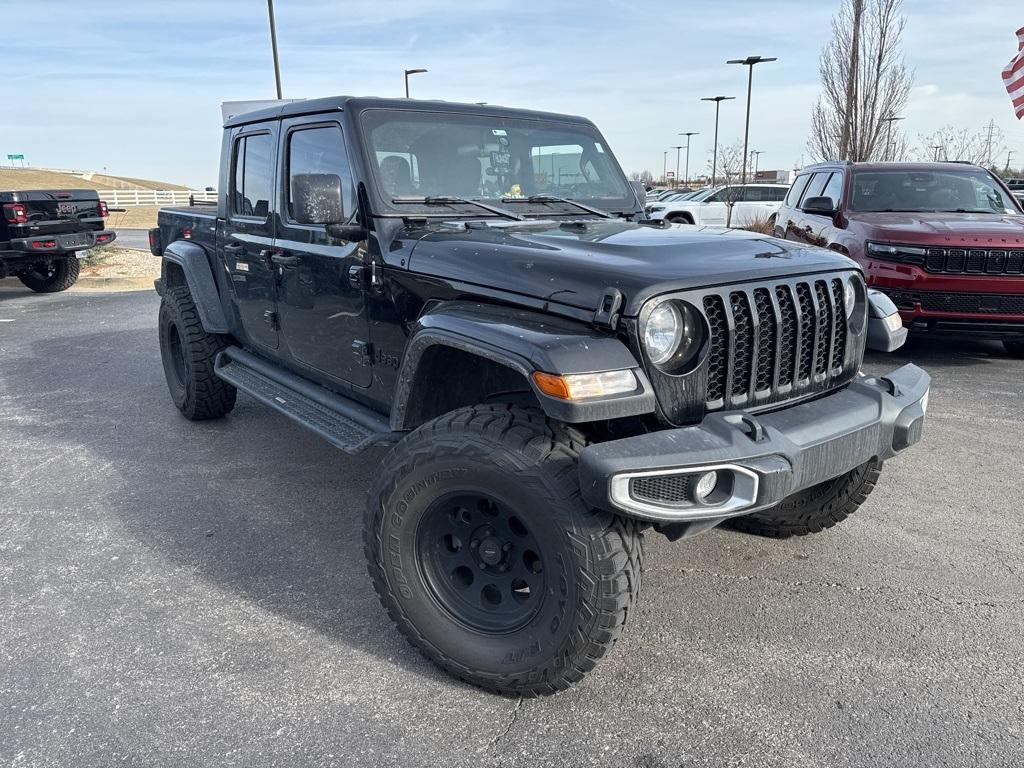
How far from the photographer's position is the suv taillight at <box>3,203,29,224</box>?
10.3 m

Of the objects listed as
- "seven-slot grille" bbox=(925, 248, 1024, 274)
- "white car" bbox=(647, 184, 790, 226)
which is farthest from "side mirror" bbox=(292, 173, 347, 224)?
"white car" bbox=(647, 184, 790, 226)

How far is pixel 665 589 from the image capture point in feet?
10.5

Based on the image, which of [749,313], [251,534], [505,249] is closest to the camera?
[749,313]

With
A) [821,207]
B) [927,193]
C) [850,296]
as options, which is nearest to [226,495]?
[850,296]

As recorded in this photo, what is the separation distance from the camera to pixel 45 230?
422 inches

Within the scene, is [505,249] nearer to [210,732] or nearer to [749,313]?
[749,313]

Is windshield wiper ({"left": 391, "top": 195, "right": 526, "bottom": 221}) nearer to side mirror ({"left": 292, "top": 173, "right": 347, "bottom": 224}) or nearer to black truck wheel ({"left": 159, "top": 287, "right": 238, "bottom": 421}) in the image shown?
side mirror ({"left": 292, "top": 173, "right": 347, "bottom": 224})

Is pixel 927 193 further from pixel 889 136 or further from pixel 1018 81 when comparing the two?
pixel 889 136

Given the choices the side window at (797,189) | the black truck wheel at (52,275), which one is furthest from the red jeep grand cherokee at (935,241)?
the black truck wheel at (52,275)

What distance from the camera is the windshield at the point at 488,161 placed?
11.3ft

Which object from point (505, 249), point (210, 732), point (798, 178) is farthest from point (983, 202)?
point (210, 732)

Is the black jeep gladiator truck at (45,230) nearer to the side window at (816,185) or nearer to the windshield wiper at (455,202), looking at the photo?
the windshield wiper at (455,202)

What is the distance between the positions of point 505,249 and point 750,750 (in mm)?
1777

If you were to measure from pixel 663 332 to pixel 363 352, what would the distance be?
1489 mm
